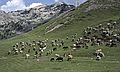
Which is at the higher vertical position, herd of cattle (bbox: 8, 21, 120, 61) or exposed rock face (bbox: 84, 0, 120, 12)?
exposed rock face (bbox: 84, 0, 120, 12)

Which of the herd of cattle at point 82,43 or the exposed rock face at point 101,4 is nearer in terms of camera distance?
the herd of cattle at point 82,43

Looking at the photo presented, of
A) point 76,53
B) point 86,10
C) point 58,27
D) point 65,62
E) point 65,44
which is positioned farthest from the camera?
point 86,10

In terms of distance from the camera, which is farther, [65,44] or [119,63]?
[65,44]

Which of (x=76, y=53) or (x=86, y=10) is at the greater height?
(x=86, y=10)

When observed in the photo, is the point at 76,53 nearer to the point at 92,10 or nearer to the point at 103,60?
the point at 103,60

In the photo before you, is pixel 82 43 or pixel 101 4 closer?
pixel 82 43

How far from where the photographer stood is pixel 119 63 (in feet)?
215

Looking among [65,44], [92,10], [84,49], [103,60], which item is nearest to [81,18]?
[92,10]

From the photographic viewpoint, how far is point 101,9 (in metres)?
158

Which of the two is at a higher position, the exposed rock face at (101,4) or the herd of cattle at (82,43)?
the exposed rock face at (101,4)

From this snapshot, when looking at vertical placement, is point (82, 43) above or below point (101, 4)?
below

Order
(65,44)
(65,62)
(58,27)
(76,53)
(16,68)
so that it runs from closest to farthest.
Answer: (16,68)
(65,62)
(76,53)
(65,44)
(58,27)

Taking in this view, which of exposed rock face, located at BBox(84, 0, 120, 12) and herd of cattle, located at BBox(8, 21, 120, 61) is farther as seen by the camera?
exposed rock face, located at BBox(84, 0, 120, 12)

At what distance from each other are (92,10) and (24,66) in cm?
9620
